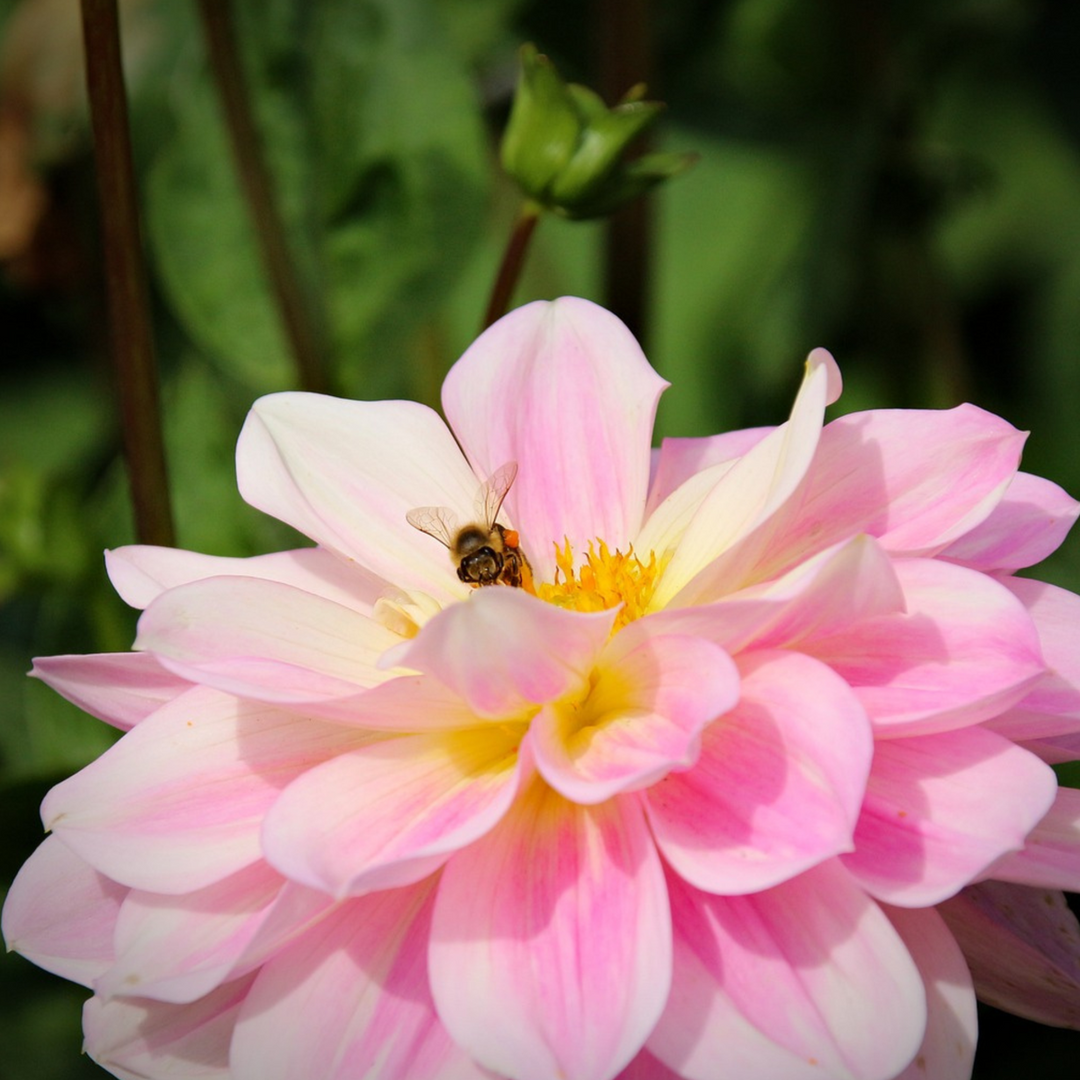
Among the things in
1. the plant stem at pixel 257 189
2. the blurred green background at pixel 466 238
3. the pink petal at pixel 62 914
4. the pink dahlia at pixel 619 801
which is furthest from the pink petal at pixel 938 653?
the plant stem at pixel 257 189

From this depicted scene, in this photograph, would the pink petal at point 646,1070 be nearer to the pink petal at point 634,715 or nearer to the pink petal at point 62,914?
the pink petal at point 634,715

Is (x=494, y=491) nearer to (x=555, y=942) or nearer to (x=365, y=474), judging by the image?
(x=365, y=474)

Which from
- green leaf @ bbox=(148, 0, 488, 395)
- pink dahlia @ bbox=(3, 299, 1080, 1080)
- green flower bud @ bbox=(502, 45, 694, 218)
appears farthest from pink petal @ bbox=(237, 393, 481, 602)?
green leaf @ bbox=(148, 0, 488, 395)

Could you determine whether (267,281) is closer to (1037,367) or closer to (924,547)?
(924,547)

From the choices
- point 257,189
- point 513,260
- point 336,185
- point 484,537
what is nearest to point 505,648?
point 484,537

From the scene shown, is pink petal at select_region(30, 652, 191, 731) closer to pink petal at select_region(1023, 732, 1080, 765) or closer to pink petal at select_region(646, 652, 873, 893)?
pink petal at select_region(646, 652, 873, 893)

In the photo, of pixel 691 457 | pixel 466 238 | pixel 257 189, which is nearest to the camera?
pixel 691 457
